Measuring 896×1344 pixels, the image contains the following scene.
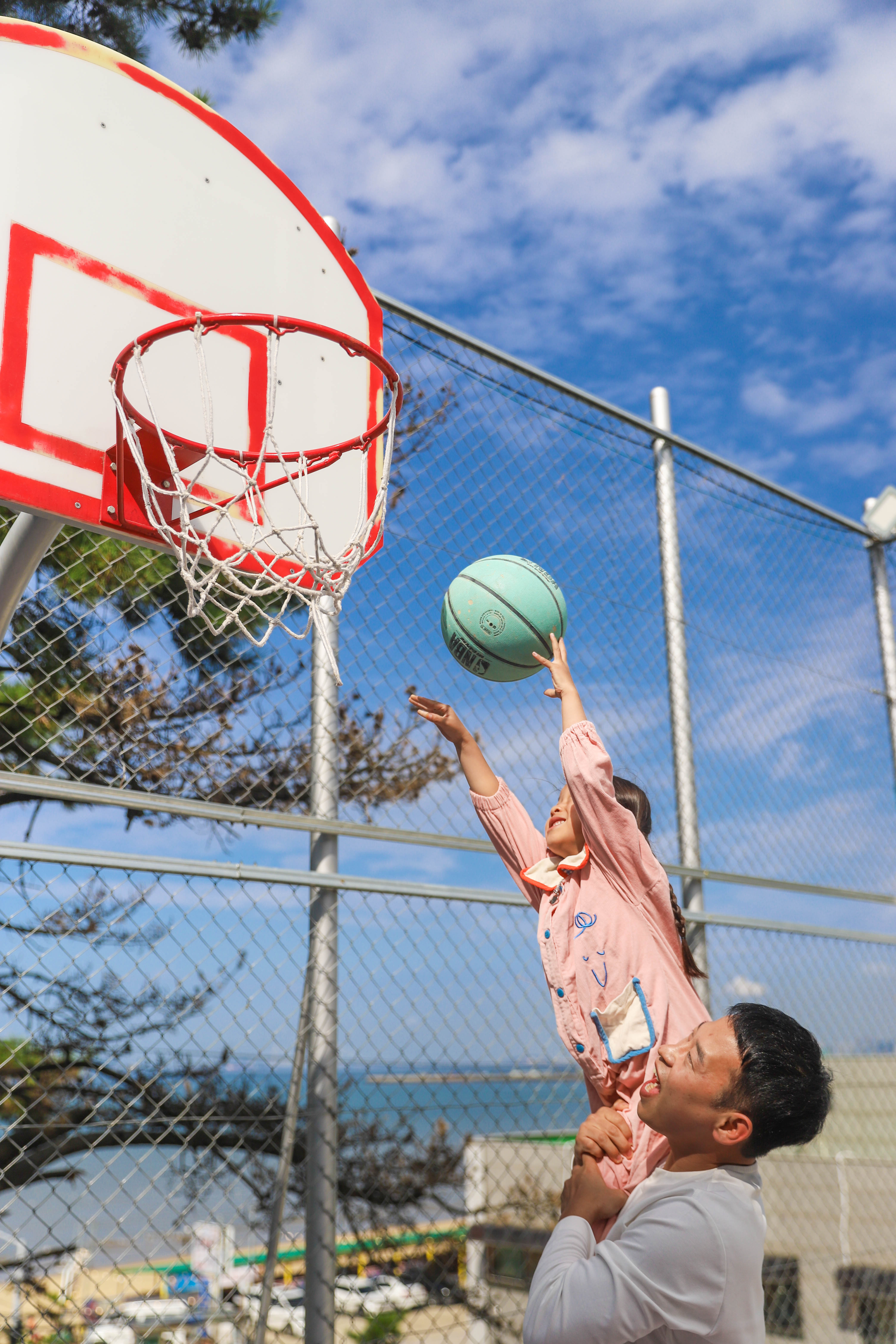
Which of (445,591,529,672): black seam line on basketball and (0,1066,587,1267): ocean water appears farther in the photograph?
(0,1066,587,1267): ocean water

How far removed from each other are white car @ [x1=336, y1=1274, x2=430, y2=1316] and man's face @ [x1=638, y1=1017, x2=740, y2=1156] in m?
1.97

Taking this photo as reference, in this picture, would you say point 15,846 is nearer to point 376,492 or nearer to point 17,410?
point 17,410

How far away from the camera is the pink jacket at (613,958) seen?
7.50 ft

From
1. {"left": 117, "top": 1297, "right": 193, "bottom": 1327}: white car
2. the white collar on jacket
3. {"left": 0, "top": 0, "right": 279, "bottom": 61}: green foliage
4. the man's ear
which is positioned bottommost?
{"left": 117, "top": 1297, "right": 193, "bottom": 1327}: white car

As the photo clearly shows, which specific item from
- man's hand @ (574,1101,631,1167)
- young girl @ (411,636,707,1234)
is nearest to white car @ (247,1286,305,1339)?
young girl @ (411,636,707,1234)

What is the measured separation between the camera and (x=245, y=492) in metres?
2.94

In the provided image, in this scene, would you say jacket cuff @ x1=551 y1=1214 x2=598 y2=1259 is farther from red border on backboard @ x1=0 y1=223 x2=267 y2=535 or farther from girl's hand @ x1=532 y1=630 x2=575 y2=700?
red border on backboard @ x1=0 y1=223 x2=267 y2=535

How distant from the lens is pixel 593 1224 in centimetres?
194

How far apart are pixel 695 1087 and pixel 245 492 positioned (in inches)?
75.0

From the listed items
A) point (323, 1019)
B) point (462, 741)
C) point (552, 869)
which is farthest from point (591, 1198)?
point (323, 1019)

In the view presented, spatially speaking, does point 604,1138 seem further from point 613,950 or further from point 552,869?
point 552,869

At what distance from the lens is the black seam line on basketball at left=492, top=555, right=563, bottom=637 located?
9.80 ft

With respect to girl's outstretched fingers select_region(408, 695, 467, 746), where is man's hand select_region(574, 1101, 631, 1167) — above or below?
below

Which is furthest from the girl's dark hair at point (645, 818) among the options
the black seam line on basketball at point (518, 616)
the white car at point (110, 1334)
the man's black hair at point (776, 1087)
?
the white car at point (110, 1334)
